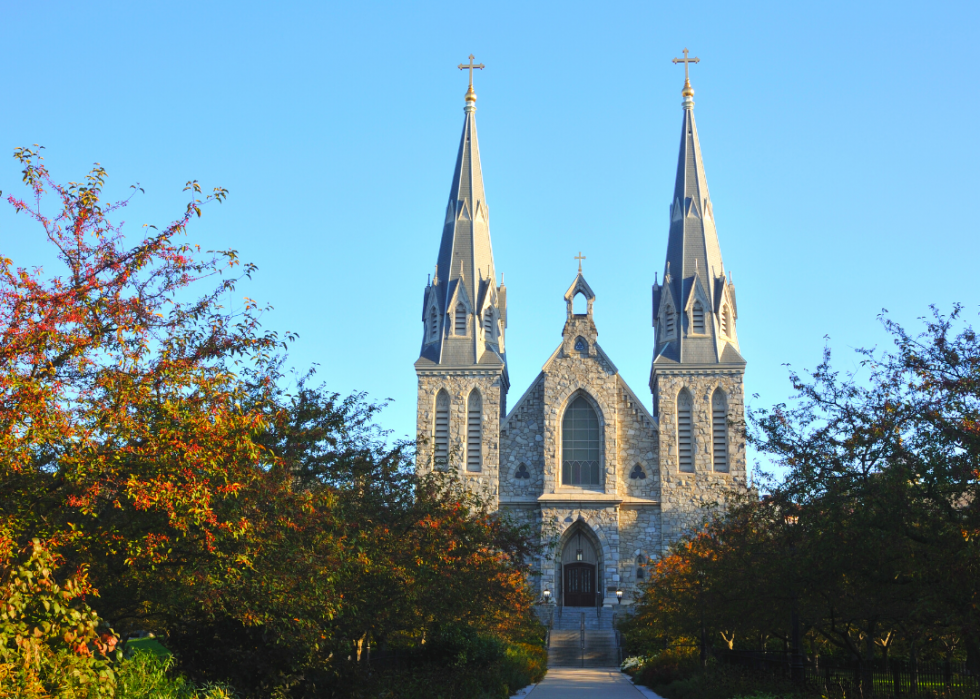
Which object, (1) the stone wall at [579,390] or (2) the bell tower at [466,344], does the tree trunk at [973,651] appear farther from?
(1) the stone wall at [579,390]

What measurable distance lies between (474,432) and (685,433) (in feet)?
29.5

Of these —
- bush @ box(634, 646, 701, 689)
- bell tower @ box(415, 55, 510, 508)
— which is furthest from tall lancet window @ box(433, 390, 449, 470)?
bush @ box(634, 646, 701, 689)

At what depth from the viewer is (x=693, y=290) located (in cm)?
4372

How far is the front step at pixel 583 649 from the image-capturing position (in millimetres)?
34094

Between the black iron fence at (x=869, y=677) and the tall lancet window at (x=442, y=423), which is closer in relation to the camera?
Result: the black iron fence at (x=869, y=677)

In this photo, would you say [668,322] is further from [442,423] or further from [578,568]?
[578,568]

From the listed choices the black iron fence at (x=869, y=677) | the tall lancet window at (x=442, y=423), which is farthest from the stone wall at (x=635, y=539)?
the black iron fence at (x=869, y=677)

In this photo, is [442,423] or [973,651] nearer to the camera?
[973,651]

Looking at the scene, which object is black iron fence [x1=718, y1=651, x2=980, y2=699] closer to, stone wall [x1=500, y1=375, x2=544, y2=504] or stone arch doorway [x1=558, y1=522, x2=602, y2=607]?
stone arch doorway [x1=558, y1=522, x2=602, y2=607]

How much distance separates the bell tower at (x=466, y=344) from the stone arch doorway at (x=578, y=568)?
396cm

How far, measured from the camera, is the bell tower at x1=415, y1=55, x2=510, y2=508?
4269cm

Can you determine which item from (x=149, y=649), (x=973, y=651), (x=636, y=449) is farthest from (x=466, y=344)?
(x=973, y=651)

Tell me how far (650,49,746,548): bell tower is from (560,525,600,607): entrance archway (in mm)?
3514

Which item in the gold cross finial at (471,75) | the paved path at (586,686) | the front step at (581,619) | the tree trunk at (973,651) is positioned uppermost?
the gold cross finial at (471,75)
